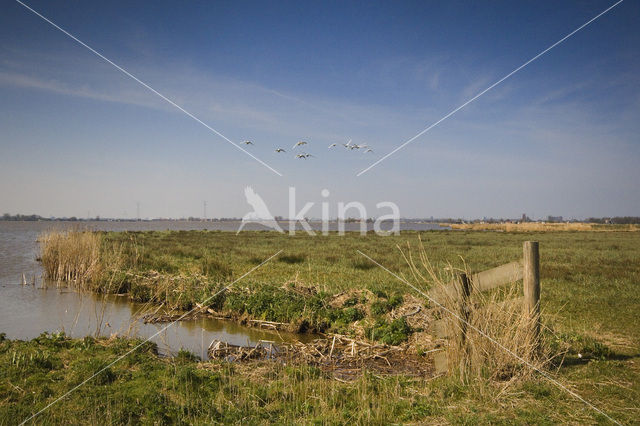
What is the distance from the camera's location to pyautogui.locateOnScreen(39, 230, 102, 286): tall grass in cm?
1717

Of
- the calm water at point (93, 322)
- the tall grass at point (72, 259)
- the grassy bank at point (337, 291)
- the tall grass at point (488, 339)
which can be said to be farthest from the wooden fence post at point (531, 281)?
the tall grass at point (72, 259)

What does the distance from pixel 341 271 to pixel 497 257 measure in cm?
1233

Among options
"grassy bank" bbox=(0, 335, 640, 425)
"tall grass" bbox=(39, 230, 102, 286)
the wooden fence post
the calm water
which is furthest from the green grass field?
"tall grass" bbox=(39, 230, 102, 286)

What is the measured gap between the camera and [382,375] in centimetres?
712

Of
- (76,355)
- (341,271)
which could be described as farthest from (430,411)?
(341,271)

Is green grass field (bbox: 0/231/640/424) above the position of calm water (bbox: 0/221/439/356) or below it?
above

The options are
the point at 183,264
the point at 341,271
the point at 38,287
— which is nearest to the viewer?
the point at 38,287

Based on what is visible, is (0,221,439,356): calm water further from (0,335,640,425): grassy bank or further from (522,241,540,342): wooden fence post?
(522,241,540,342): wooden fence post

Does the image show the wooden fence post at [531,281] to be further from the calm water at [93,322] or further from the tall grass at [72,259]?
the tall grass at [72,259]

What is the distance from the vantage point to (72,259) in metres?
18.7

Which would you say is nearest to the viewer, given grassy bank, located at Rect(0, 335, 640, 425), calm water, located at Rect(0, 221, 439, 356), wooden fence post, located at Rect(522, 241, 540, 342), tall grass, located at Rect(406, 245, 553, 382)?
grassy bank, located at Rect(0, 335, 640, 425)

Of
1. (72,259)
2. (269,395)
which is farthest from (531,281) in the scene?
(72,259)

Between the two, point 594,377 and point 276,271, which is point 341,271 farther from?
point 594,377

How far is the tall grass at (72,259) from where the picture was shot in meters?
17.2
